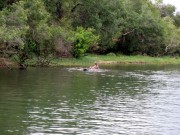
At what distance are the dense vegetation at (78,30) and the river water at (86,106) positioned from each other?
8.56 m

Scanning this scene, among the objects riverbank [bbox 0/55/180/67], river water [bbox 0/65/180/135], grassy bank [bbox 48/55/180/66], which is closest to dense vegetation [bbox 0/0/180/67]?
riverbank [bbox 0/55/180/67]

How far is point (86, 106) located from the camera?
26969mm

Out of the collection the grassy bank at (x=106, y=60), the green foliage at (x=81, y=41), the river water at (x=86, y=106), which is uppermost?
the green foliage at (x=81, y=41)

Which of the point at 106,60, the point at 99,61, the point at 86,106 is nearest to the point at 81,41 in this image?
the point at 99,61

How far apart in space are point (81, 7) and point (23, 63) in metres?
21.5

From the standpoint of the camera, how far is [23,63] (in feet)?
177

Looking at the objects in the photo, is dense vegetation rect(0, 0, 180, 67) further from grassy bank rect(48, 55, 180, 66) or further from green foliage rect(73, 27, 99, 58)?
grassy bank rect(48, 55, 180, 66)

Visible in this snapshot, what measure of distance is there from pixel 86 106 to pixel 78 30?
1575 inches

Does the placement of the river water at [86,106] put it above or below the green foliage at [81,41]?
below

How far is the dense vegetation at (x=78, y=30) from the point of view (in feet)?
164

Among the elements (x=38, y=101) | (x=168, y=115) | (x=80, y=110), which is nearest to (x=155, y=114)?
(x=168, y=115)

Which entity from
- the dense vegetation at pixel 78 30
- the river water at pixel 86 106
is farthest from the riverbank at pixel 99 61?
the river water at pixel 86 106

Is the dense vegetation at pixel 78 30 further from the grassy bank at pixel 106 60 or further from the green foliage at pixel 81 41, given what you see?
the grassy bank at pixel 106 60

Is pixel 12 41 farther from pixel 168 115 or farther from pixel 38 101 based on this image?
pixel 168 115
